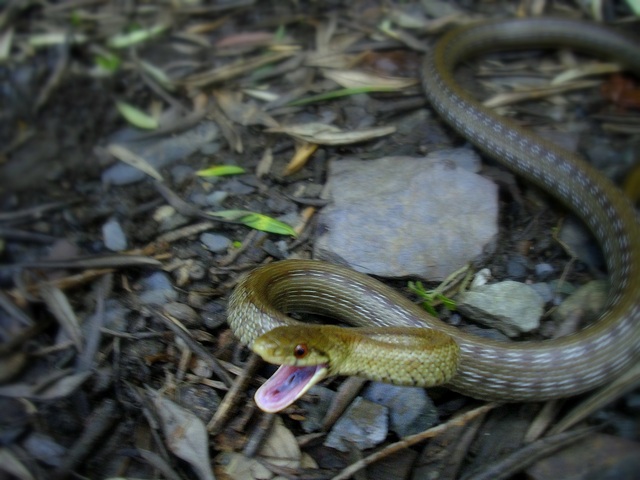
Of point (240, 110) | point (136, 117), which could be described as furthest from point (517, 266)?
point (136, 117)

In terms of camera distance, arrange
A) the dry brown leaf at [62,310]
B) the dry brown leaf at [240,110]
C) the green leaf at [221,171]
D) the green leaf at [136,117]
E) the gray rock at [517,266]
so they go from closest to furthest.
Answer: the dry brown leaf at [62,310], the gray rock at [517,266], the green leaf at [221,171], the dry brown leaf at [240,110], the green leaf at [136,117]

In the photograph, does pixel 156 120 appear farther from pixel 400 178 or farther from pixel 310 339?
pixel 310 339

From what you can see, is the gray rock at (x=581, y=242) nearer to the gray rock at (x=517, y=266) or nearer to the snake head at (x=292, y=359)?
the gray rock at (x=517, y=266)

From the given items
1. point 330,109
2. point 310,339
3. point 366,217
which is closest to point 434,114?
point 330,109

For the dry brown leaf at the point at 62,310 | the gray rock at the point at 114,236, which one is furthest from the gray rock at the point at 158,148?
the dry brown leaf at the point at 62,310

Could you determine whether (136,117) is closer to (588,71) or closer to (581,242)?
(581,242)

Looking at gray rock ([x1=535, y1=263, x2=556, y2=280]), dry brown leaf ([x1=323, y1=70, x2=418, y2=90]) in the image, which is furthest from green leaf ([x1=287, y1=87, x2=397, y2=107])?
gray rock ([x1=535, y1=263, x2=556, y2=280])
